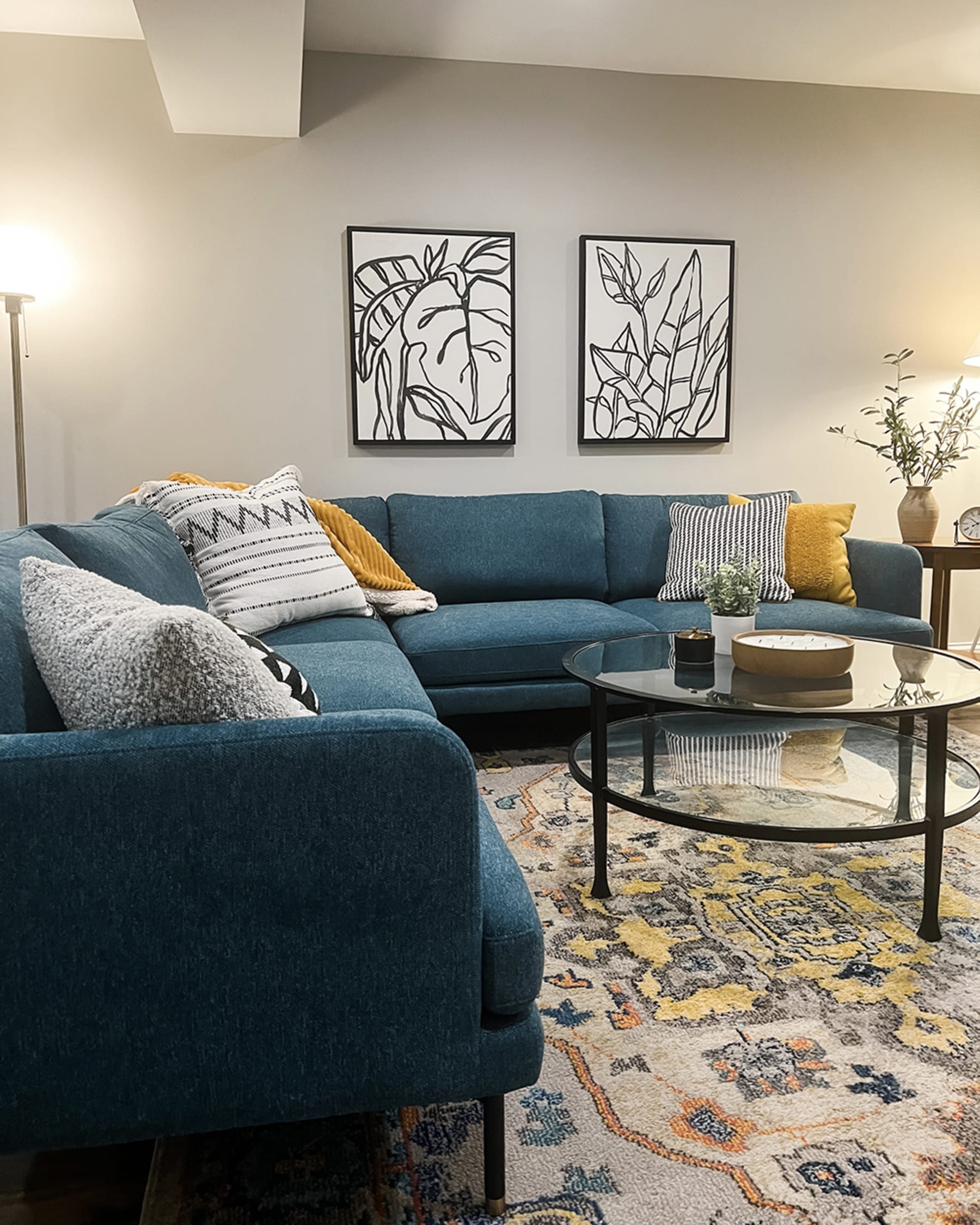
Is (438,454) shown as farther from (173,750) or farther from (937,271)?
(173,750)

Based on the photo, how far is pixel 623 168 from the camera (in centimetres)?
390

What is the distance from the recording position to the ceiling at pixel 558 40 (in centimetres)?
311

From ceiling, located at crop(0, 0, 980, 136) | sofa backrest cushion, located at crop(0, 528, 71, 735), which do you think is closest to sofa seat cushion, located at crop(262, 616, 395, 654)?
sofa backrest cushion, located at crop(0, 528, 71, 735)

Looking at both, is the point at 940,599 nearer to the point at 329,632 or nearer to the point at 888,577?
the point at 888,577

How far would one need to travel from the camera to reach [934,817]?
178cm

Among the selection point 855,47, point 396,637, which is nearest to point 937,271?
point 855,47

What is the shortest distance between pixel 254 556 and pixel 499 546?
1.03 m

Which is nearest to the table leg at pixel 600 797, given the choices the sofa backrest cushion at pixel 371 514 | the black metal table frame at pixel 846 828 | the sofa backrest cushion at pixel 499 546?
the black metal table frame at pixel 846 828

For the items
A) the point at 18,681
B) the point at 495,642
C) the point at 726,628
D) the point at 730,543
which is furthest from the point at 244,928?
the point at 730,543

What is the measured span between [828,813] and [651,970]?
1.66 ft

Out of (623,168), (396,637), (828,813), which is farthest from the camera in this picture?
(623,168)

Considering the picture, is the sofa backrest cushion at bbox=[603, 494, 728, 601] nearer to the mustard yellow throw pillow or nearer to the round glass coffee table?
the mustard yellow throw pillow

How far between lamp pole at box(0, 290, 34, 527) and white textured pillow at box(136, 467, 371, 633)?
0.78m

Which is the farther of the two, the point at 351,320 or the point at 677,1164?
the point at 351,320
